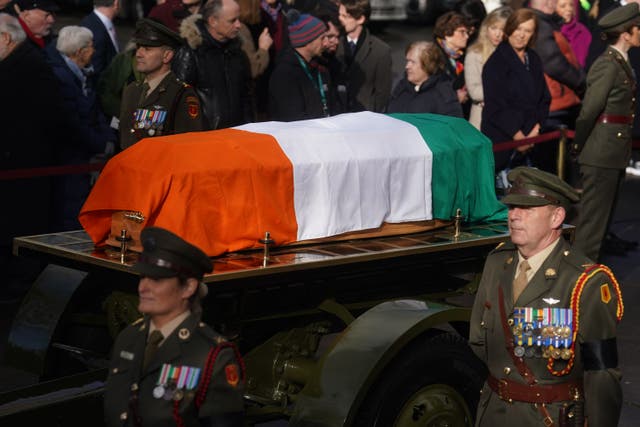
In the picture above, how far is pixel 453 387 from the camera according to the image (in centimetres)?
641

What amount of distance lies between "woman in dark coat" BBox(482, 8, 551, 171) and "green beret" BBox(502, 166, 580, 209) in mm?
6668

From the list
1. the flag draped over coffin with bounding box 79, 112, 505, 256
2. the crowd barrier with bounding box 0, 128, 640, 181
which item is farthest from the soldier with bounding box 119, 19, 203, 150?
the crowd barrier with bounding box 0, 128, 640, 181

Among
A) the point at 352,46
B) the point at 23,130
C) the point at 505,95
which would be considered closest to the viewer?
the point at 23,130

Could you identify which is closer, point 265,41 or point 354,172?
point 354,172

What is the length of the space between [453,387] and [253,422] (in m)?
0.96

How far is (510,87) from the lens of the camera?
12102 millimetres

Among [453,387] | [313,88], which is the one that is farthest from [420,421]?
[313,88]

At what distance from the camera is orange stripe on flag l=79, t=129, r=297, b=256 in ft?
20.3

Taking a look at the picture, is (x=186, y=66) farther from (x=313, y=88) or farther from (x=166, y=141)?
(x=166, y=141)

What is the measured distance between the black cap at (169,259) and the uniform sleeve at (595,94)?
668 centimetres

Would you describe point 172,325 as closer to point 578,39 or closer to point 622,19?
point 622,19

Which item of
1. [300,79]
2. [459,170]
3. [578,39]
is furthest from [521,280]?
[578,39]

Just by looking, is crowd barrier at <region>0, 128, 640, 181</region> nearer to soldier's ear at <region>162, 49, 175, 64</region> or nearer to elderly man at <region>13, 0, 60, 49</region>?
elderly man at <region>13, 0, 60, 49</region>

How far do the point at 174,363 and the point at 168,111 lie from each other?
3.59 metres
